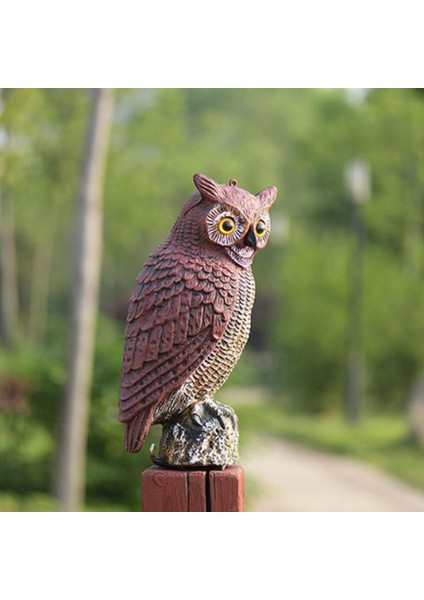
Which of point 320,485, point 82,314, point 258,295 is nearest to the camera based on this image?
point 82,314

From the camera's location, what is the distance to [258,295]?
82.1ft

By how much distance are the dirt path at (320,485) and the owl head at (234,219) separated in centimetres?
435

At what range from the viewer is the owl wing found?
121 inches

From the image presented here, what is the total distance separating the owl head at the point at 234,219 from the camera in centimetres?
310

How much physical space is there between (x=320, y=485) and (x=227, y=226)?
6997 mm

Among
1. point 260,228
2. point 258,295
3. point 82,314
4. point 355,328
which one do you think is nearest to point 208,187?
point 260,228

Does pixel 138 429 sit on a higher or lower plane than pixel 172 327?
lower

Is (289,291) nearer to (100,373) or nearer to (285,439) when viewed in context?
(285,439)

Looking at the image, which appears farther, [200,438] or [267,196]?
[267,196]

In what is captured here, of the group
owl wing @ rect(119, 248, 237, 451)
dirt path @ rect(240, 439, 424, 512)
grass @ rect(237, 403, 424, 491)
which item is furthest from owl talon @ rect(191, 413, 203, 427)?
grass @ rect(237, 403, 424, 491)

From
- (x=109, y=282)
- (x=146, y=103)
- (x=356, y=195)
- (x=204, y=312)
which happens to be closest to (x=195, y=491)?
(x=204, y=312)

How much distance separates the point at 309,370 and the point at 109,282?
15900mm

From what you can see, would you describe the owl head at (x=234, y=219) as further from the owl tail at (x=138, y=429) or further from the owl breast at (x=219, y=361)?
the owl tail at (x=138, y=429)

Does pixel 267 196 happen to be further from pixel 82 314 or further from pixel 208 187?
pixel 82 314
